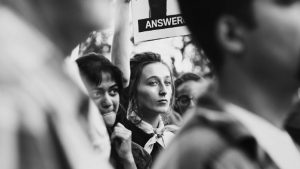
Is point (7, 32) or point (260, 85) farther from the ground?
point (7, 32)

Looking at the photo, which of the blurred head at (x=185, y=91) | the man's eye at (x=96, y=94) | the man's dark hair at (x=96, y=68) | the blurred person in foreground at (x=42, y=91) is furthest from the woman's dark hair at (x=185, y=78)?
the blurred person in foreground at (x=42, y=91)

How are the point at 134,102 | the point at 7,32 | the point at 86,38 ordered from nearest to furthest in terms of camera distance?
the point at 7,32
the point at 86,38
the point at 134,102

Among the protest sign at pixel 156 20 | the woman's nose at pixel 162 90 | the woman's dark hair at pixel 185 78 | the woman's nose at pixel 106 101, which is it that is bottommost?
the woman's nose at pixel 106 101

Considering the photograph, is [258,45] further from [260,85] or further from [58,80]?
[58,80]

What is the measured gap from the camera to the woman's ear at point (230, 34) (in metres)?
A: 1.98

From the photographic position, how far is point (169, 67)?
2.38 meters

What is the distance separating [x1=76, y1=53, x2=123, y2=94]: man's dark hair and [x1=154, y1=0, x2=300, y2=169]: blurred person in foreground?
1.18 ft

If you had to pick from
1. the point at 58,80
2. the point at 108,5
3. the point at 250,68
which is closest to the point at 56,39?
the point at 58,80

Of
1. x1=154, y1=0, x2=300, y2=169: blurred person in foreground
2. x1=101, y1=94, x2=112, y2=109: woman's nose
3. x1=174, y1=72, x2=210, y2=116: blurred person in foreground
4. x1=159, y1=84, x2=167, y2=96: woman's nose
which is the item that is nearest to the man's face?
x1=154, y1=0, x2=300, y2=169: blurred person in foreground

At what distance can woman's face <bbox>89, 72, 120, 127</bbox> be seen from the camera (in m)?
2.07

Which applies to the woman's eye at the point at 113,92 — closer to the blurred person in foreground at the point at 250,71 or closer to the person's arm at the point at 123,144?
the person's arm at the point at 123,144

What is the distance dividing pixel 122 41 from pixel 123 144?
16.6 inches

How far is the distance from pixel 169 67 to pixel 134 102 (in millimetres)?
230

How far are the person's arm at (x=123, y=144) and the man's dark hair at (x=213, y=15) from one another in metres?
0.48
